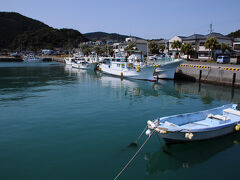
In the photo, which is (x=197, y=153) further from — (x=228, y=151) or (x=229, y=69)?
(x=229, y=69)

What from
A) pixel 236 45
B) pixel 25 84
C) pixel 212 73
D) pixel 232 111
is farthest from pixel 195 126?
pixel 236 45

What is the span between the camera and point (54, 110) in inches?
648

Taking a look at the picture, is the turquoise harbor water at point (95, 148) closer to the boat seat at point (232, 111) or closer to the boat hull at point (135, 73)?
the boat seat at point (232, 111)

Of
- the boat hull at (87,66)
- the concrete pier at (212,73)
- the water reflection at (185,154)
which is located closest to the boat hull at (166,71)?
the concrete pier at (212,73)

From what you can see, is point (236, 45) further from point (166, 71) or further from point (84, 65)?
point (84, 65)

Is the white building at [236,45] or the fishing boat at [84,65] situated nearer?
the white building at [236,45]

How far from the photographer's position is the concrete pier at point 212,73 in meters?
27.3

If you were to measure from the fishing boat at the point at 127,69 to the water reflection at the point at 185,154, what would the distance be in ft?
76.2

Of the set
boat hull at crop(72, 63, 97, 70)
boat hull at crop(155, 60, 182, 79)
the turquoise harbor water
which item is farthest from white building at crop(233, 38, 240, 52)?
the turquoise harbor water

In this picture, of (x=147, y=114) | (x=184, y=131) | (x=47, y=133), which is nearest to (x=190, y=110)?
(x=147, y=114)

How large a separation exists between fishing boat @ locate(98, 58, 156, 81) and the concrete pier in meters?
6.55

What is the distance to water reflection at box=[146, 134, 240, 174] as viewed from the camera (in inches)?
333

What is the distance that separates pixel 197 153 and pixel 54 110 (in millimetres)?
11928

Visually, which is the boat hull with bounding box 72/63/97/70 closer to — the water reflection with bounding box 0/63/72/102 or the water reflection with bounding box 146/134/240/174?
the water reflection with bounding box 0/63/72/102
